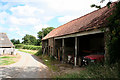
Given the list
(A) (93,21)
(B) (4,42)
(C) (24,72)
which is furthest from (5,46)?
(A) (93,21)

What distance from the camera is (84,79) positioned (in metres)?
4.72

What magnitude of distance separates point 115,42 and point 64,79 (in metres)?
3.53

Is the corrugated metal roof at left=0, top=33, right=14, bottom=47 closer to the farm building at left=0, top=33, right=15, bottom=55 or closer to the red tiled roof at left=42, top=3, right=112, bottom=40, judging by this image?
the farm building at left=0, top=33, right=15, bottom=55

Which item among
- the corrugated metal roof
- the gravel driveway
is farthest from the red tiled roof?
the corrugated metal roof

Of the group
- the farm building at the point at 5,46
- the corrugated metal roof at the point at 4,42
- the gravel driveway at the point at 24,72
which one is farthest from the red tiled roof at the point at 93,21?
the corrugated metal roof at the point at 4,42

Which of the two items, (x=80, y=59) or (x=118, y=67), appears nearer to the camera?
(x=118, y=67)

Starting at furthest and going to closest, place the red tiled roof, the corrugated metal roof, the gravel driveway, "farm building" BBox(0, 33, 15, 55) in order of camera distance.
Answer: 1. the corrugated metal roof
2. "farm building" BBox(0, 33, 15, 55)
3. the gravel driveway
4. the red tiled roof

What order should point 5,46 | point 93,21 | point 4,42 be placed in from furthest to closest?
point 4,42 < point 5,46 < point 93,21

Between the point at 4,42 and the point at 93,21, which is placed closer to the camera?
the point at 93,21

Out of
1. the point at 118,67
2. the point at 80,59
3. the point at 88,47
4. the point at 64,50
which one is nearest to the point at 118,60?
the point at 118,67

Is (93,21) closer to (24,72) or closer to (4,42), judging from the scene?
(24,72)

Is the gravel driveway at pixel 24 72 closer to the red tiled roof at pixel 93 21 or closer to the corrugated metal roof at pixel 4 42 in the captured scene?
the red tiled roof at pixel 93 21

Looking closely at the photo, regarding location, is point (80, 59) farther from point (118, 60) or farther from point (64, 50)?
point (118, 60)

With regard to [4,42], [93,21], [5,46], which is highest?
[93,21]
